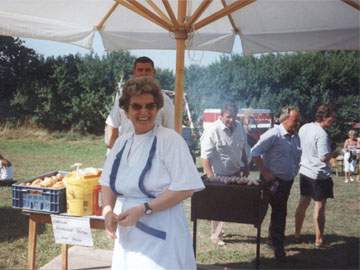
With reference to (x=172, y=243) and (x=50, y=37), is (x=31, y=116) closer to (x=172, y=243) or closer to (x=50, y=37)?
(x=50, y=37)

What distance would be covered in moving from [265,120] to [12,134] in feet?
34.5

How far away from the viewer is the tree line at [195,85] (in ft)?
62.1

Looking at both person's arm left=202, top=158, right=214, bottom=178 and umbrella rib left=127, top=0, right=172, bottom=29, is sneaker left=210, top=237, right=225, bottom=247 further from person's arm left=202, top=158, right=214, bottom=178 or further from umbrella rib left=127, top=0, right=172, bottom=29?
umbrella rib left=127, top=0, right=172, bottom=29

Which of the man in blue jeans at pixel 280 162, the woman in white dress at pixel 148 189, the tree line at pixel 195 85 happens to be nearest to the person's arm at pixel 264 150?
the man in blue jeans at pixel 280 162

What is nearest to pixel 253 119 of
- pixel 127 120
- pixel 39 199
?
pixel 127 120

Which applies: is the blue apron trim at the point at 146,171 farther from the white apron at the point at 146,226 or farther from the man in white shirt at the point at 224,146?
the man in white shirt at the point at 224,146

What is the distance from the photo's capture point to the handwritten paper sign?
2.90 meters

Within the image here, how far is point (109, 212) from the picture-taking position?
2.22 m

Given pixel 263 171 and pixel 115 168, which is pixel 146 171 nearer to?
pixel 115 168

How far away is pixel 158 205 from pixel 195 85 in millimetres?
17695

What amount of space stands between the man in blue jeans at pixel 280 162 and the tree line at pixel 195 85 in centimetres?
1351

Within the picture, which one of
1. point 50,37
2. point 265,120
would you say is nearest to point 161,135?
point 50,37

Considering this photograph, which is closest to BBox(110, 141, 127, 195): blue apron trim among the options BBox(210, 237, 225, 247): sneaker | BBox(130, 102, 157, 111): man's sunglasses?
BBox(130, 102, 157, 111): man's sunglasses

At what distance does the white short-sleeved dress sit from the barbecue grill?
1969 mm
